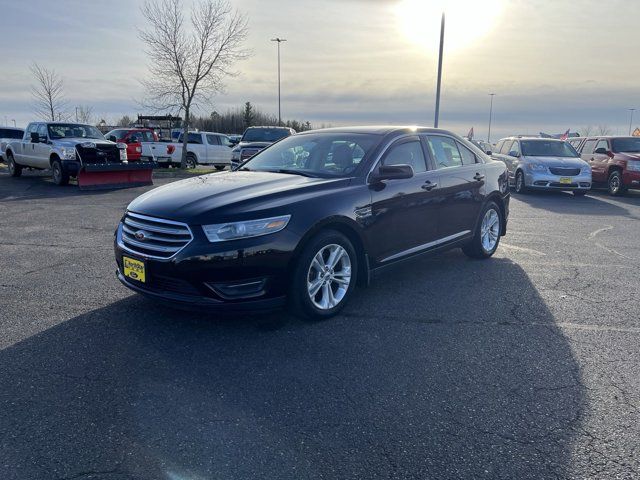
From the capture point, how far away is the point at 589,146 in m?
17.9

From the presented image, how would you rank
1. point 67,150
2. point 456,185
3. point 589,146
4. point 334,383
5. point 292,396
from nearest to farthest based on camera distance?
point 292,396 < point 334,383 < point 456,185 < point 67,150 < point 589,146

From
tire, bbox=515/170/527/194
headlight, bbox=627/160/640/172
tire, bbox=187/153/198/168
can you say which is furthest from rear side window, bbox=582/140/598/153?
tire, bbox=187/153/198/168

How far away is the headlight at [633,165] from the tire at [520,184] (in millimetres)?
3061

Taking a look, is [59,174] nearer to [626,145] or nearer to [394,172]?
[394,172]

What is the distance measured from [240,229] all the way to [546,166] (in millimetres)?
13270

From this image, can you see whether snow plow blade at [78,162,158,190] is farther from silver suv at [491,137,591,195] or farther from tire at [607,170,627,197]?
tire at [607,170,627,197]

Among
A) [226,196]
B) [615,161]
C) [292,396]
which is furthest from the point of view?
[615,161]

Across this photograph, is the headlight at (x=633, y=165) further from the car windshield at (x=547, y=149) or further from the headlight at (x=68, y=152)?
the headlight at (x=68, y=152)

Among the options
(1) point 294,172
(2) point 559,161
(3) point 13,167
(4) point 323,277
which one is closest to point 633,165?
(2) point 559,161

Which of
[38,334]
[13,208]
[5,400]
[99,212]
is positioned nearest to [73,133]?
[13,208]

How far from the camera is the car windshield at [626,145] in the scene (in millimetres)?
16438

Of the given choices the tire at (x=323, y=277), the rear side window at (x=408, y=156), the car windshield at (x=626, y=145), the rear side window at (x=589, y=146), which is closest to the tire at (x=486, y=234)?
the rear side window at (x=408, y=156)

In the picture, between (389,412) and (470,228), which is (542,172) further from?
(389,412)

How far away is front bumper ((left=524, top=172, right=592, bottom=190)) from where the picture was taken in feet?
48.6
